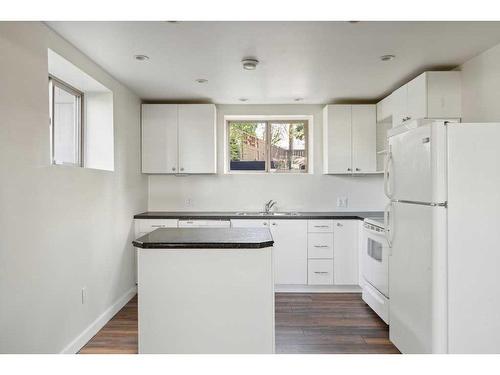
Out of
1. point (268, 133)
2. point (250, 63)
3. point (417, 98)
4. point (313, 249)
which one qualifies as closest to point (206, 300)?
point (250, 63)

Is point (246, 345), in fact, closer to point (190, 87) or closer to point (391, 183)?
point (391, 183)

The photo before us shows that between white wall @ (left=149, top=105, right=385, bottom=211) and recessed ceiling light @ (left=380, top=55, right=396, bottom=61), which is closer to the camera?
recessed ceiling light @ (left=380, top=55, right=396, bottom=61)

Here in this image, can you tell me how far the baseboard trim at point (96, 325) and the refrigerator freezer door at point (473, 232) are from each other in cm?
261

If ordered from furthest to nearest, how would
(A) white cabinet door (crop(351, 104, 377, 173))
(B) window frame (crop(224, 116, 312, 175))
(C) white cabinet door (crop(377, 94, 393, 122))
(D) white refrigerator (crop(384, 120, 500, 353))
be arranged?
(B) window frame (crop(224, 116, 312, 175)) → (A) white cabinet door (crop(351, 104, 377, 173)) → (C) white cabinet door (crop(377, 94, 393, 122)) → (D) white refrigerator (crop(384, 120, 500, 353))

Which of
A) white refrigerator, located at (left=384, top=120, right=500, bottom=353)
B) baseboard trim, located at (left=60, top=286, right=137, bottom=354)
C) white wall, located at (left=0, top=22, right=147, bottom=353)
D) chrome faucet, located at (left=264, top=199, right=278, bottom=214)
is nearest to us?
white wall, located at (left=0, top=22, right=147, bottom=353)

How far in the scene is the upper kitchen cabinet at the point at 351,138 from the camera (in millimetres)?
4270

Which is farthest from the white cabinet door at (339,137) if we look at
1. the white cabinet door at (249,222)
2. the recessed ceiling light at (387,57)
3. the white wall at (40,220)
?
the white wall at (40,220)

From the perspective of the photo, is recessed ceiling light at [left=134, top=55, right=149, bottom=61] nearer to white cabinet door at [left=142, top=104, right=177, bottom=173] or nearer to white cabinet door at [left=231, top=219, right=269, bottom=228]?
white cabinet door at [left=142, top=104, right=177, bottom=173]

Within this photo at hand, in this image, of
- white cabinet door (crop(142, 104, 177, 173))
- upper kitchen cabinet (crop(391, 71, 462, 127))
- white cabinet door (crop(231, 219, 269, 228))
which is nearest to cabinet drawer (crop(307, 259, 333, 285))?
white cabinet door (crop(231, 219, 269, 228))

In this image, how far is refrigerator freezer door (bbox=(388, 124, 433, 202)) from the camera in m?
2.12

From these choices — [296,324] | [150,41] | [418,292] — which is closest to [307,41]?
[150,41]

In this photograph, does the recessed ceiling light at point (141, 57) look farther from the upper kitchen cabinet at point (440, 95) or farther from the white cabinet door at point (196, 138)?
the upper kitchen cabinet at point (440, 95)

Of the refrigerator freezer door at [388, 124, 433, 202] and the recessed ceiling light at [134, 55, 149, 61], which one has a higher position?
the recessed ceiling light at [134, 55, 149, 61]

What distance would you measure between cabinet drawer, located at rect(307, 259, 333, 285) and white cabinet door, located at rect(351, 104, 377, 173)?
1.26m
